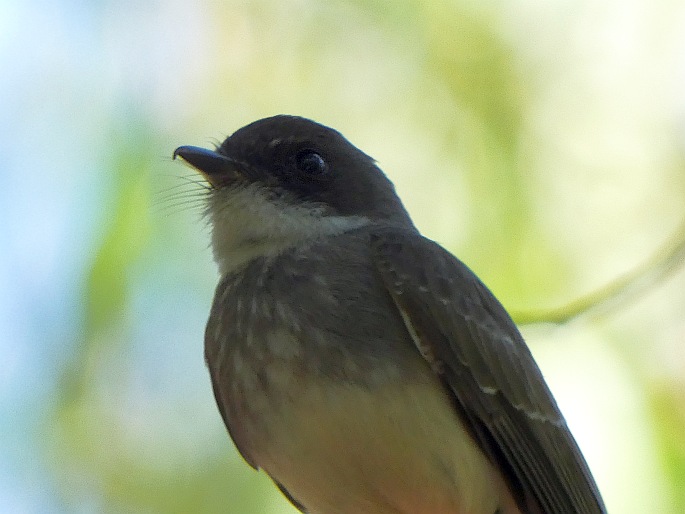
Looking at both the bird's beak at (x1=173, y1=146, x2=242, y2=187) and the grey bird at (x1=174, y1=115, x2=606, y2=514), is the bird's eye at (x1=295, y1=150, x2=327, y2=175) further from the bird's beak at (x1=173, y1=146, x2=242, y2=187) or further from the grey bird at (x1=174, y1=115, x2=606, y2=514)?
the bird's beak at (x1=173, y1=146, x2=242, y2=187)

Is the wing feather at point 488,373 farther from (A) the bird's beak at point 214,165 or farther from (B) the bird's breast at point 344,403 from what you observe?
(A) the bird's beak at point 214,165

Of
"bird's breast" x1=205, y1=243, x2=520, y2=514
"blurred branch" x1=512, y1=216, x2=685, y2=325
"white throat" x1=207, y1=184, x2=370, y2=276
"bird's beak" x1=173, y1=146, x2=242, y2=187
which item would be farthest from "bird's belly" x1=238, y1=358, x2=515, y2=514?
"bird's beak" x1=173, y1=146, x2=242, y2=187

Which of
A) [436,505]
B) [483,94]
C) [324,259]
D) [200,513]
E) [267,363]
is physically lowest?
[200,513]

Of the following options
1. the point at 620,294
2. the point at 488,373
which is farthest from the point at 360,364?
the point at 620,294

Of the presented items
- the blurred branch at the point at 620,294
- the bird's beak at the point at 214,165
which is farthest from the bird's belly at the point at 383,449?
the bird's beak at the point at 214,165

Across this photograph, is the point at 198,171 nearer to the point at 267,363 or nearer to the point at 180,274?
the point at 267,363

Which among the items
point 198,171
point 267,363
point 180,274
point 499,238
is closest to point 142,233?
point 180,274
